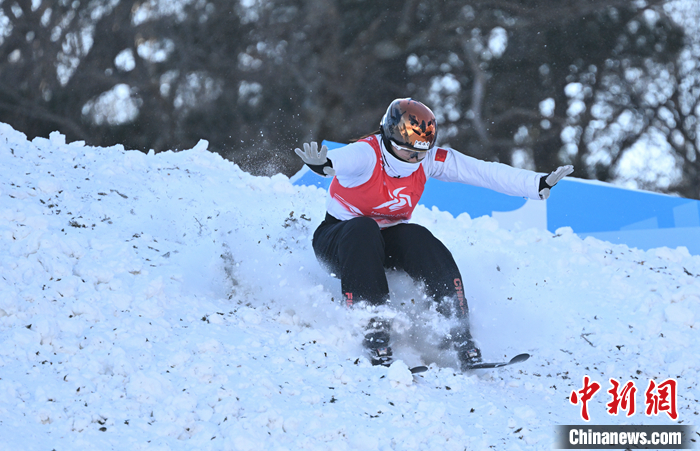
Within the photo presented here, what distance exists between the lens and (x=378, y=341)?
3.29 m

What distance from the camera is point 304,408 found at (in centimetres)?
275

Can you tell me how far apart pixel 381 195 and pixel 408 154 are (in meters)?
0.26

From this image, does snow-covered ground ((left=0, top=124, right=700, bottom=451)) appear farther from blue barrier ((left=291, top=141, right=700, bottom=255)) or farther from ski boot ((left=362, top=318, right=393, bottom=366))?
blue barrier ((left=291, top=141, right=700, bottom=255))

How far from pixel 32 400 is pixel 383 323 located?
1.54 m

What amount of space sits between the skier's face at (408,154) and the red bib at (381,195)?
108 millimetres

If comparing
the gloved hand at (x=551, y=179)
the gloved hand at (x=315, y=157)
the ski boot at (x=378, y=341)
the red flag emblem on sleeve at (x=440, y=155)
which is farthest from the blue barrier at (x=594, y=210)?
the ski boot at (x=378, y=341)

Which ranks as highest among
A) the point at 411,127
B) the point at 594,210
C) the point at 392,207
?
the point at 594,210

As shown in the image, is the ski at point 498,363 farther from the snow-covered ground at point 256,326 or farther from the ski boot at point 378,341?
the ski boot at point 378,341

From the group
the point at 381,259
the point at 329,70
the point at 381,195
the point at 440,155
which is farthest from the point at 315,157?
the point at 329,70

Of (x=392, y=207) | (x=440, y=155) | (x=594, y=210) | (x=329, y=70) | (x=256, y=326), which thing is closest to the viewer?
(x=256, y=326)

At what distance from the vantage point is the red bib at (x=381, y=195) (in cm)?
365

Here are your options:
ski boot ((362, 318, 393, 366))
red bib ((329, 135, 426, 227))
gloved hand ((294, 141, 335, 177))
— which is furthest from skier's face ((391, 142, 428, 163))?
ski boot ((362, 318, 393, 366))

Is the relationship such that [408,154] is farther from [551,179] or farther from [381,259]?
[551,179]

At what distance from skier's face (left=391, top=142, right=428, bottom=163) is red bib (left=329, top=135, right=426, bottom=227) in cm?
11
